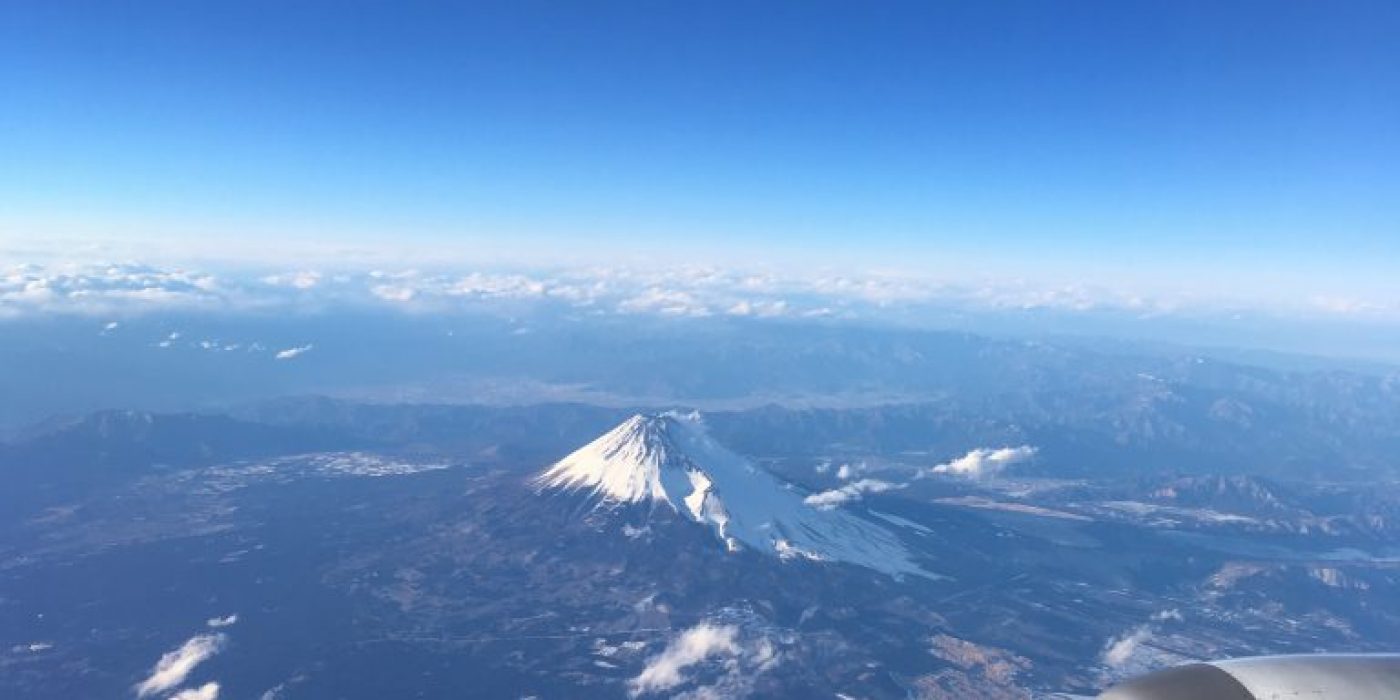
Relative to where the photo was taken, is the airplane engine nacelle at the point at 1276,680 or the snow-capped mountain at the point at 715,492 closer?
the airplane engine nacelle at the point at 1276,680

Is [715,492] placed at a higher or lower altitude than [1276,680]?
lower

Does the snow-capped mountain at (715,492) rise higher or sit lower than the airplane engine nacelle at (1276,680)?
lower

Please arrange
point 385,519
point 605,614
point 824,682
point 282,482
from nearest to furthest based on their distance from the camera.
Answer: point 824,682
point 605,614
point 385,519
point 282,482

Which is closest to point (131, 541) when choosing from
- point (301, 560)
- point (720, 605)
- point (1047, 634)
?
point (301, 560)

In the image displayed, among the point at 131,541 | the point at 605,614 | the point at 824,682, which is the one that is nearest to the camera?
the point at 824,682

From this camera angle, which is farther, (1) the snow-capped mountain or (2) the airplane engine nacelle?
(1) the snow-capped mountain

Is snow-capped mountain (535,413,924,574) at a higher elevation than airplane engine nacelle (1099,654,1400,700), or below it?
below

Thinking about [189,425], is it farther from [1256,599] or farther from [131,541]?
[1256,599]

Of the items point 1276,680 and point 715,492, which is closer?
point 1276,680
